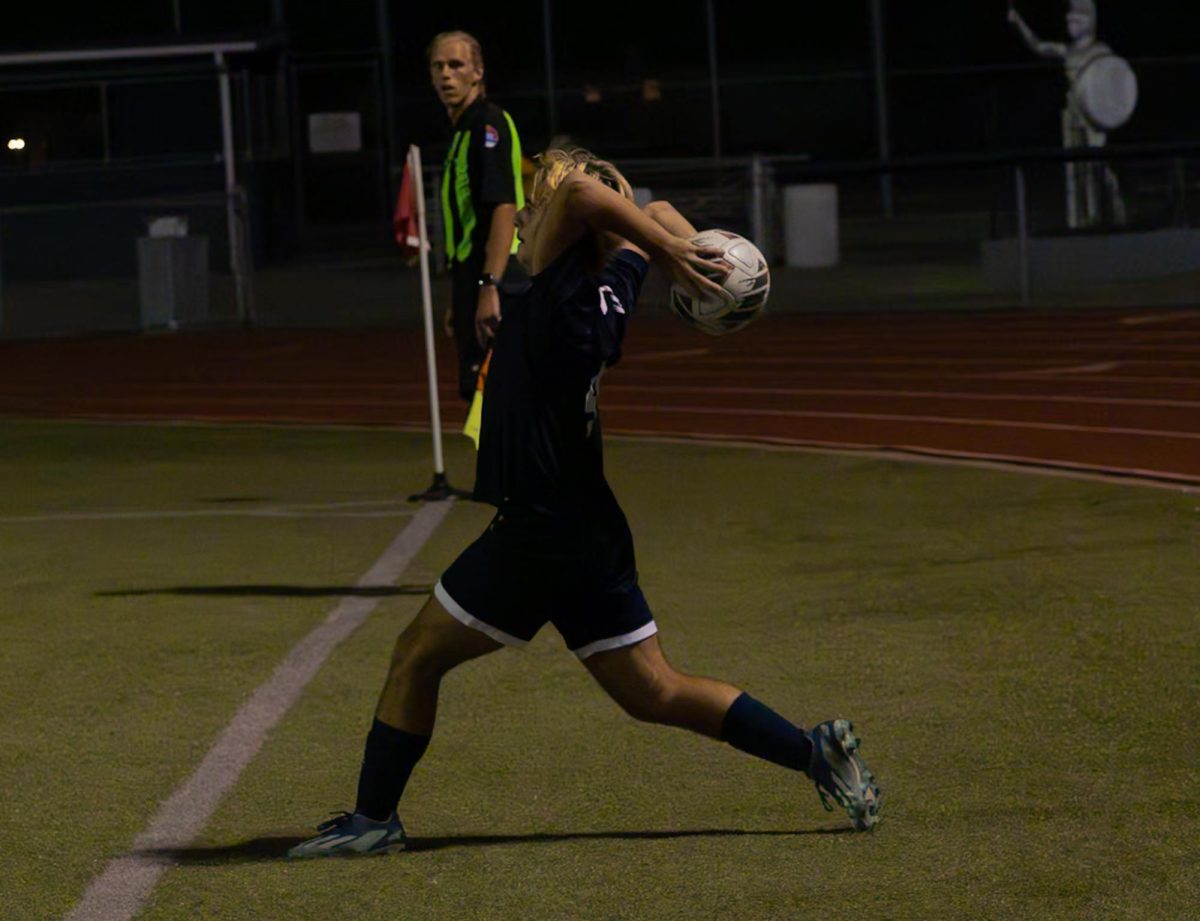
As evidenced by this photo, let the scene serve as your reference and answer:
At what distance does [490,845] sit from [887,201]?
32.8 metres

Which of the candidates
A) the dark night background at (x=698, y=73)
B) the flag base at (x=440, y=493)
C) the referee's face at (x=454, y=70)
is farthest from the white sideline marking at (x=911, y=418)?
the dark night background at (x=698, y=73)

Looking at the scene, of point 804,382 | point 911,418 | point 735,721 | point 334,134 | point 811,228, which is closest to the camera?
point 735,721

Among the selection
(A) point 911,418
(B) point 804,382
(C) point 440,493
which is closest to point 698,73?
(B) point 804,382

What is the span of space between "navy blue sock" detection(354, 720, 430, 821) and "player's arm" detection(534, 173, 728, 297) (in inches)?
45.4

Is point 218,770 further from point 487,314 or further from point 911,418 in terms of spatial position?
point 911,418

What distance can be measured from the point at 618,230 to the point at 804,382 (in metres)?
11.3

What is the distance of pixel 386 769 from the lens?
527cm

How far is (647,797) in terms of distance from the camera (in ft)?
18.8

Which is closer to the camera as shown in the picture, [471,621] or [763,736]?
[471,621]

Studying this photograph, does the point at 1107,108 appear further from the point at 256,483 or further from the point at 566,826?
the point at 566,826

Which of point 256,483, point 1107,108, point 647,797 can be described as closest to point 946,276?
point 1107,108

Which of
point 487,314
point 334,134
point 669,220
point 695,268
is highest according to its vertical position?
point 334,134

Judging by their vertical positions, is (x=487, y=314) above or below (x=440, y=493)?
above

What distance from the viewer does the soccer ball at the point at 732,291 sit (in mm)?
4961
